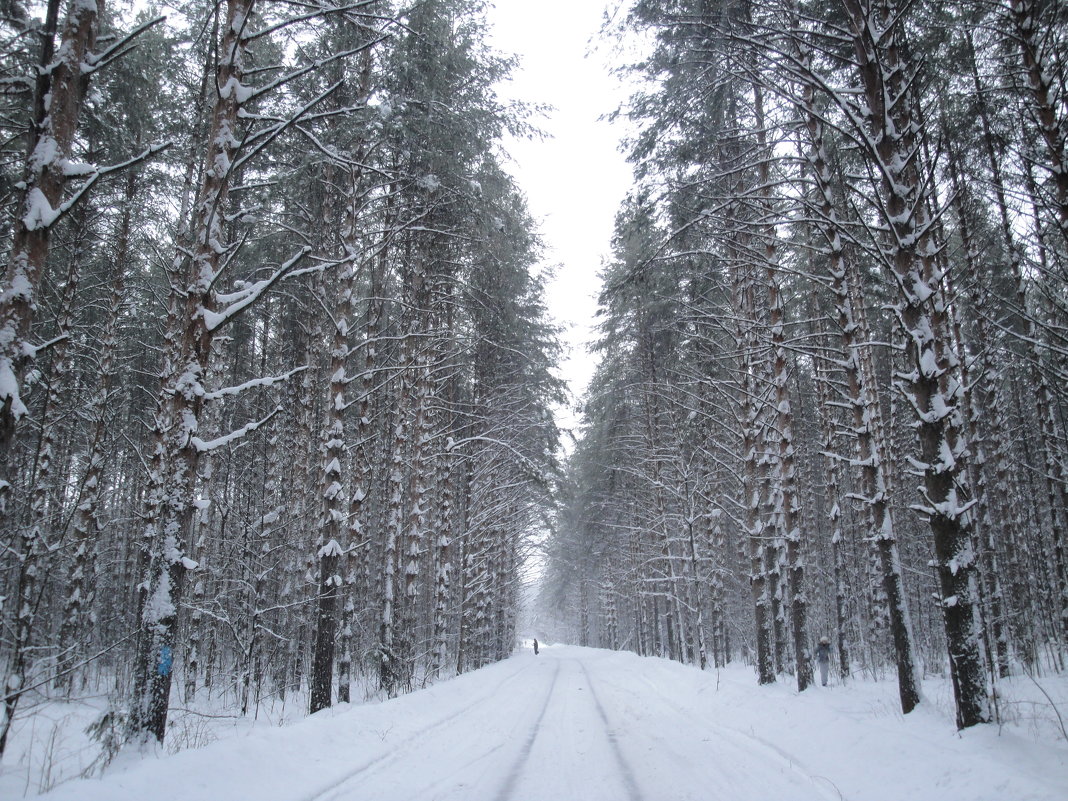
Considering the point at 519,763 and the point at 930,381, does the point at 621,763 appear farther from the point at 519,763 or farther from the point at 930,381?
the point at 930,381

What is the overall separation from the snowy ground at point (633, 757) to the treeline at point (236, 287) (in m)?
0.97

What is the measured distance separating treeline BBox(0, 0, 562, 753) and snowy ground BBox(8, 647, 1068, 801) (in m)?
0.97

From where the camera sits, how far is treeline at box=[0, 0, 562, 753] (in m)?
4.74

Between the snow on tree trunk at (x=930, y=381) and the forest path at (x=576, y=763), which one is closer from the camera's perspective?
the forest path at (x=576, y=763)

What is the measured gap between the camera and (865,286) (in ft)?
57.2

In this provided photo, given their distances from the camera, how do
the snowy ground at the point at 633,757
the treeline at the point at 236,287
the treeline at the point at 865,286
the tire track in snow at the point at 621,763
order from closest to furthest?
the snowy ground at the point at 633,757
the treeline at the point at 236,287
the tire track in snow at the point at 621,763
the treeline at the point at 865,286

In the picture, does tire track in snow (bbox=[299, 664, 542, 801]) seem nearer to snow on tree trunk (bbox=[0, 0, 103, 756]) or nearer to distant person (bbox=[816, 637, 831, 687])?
snow on tree trunk (bbox=[0, 0, 103, 756])

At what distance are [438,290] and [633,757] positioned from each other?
12575 mm

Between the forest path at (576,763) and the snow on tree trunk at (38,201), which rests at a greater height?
the snow on tree trunk at (38,201)

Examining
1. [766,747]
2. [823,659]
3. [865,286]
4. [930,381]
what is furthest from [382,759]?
[865,286]

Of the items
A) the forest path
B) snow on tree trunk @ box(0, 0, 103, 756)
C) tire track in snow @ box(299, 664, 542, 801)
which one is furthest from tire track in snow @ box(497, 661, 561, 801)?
snow on tree trunk @ box(0, 0, 103, 756)

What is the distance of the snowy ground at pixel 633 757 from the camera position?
4.27m

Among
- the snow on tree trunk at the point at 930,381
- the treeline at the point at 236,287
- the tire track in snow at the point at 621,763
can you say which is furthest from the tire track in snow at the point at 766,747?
the treeline at the point at 236,287

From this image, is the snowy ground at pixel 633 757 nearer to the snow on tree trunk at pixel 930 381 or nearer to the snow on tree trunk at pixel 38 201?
the snow on tree trunk at pixel 930 381
